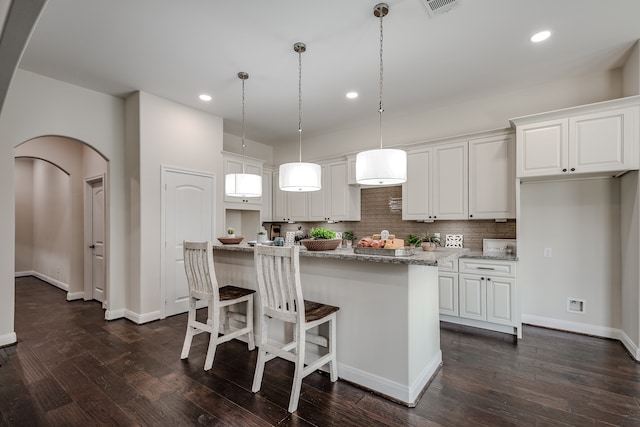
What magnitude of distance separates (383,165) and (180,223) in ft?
10.9

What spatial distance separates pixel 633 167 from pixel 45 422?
5283 mm

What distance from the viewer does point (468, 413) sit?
6.91 ft

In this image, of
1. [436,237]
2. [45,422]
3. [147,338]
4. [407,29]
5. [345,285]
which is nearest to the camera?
[45,422]

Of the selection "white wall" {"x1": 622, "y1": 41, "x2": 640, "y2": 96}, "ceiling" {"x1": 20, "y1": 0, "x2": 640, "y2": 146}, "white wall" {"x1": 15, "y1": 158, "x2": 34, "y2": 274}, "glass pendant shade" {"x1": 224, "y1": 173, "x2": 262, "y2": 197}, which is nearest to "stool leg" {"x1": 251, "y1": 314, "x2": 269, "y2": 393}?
"glass pendant shade" {"x1": 224, "y1": 173, "x2": 262, "y2": 197}

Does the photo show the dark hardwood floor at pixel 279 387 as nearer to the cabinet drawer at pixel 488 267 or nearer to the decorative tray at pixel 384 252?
the cabinet drawer at pixel 488 267

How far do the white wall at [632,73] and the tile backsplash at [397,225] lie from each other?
5.83 ft

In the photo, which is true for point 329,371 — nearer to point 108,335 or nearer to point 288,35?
point 108,335

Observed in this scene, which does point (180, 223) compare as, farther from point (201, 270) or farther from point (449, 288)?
point (449, 288)

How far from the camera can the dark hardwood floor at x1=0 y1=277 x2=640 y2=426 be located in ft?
6.79

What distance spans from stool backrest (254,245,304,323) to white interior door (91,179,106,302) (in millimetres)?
→ 3965

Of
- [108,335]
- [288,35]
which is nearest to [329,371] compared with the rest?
[108,335]

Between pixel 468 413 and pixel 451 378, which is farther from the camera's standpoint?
pixel 451 378

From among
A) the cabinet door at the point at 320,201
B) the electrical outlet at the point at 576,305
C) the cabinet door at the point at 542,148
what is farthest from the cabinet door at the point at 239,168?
the electrical outlet at the point at 576,305

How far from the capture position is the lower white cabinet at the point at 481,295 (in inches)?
140
